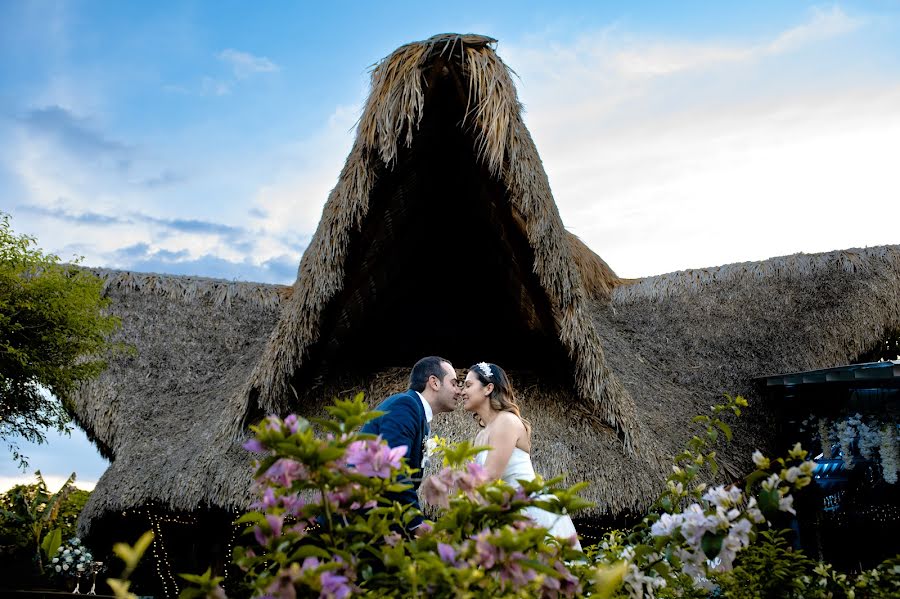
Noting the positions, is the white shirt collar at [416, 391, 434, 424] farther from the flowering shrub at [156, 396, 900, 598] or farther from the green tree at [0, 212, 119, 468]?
the green tree at [0, 212, 119, 468]

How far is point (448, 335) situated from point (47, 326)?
14.3 ft

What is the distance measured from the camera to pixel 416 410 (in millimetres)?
2797

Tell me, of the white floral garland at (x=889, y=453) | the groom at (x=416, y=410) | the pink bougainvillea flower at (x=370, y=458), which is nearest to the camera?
the pink bougainvillea flower at (x=370, y=458)

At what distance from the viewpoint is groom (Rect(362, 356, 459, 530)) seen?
265cm

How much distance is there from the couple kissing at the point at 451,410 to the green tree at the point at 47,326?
554cm

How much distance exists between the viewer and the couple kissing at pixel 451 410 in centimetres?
270

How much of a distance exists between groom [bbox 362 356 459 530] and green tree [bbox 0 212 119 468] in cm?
562

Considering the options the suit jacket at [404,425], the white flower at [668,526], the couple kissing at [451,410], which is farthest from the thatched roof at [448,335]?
the white flower at [668,526]

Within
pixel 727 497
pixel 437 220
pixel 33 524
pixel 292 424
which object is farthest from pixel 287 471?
pixel 33 524

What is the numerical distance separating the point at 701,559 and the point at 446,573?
859mm

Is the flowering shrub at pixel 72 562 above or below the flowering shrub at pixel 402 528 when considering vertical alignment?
below

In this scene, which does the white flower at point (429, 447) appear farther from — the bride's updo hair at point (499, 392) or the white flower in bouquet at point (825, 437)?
the white flower in bouquet at point (825, 437)

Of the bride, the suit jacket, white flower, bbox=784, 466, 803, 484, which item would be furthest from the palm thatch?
white flower, bbox=784, 466, 803, 484

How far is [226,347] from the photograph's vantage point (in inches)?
318
